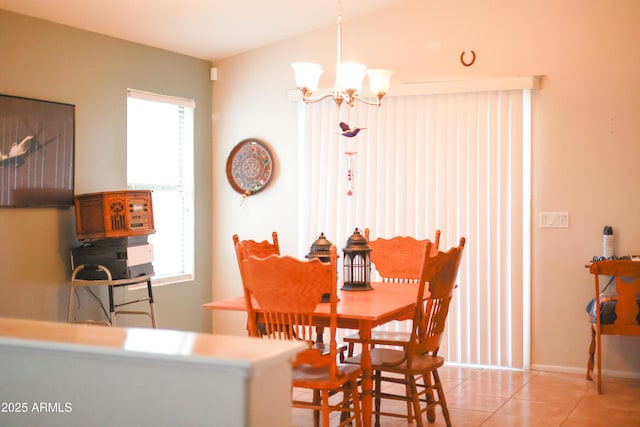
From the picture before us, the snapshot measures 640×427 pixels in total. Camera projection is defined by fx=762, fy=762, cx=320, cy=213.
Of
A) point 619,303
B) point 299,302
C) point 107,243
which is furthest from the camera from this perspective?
point 107,243

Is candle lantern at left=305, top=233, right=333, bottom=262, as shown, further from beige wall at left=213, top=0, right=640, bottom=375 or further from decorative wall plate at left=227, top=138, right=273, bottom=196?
decorative wall plate at left=227, top=138, right=273, bottom=196

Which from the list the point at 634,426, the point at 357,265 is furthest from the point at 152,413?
the point at 634,426

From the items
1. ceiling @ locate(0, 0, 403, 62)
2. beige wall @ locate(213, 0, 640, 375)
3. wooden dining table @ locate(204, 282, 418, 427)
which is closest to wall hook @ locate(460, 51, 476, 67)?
beige wall @ locate(213, 0, 640, 375)

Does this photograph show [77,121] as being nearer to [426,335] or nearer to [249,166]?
[249,166]

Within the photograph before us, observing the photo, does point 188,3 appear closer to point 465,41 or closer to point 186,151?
point 186,151

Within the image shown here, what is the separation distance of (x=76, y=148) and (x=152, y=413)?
392cm

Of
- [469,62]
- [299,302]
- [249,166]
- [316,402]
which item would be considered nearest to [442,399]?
[316,402]

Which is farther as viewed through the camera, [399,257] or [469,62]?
[469,62]

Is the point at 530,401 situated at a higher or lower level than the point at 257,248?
lower

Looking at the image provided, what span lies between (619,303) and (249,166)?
3.17m

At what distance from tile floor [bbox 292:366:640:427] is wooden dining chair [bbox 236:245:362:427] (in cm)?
95

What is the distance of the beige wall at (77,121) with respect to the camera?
4.85 metres

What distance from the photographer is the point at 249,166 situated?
6.51 meters

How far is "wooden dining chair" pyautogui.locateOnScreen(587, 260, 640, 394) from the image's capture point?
4742 mm
